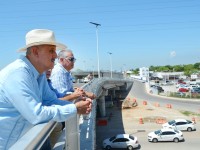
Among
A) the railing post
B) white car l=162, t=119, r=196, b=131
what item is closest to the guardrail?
the railing post

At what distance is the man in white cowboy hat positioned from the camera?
2703 mm

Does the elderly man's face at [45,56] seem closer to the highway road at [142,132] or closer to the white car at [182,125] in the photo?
the highway road at [142,132]

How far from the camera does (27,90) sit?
2732mm

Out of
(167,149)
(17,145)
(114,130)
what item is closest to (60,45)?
(17,145)

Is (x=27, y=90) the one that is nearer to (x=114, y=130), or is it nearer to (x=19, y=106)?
(x=19, y=106)

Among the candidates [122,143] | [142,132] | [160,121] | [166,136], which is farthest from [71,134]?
[160,121]

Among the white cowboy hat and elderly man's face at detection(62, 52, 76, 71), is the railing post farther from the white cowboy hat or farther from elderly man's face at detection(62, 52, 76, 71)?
elderly man's face at detection(62, 52, 76, 71)

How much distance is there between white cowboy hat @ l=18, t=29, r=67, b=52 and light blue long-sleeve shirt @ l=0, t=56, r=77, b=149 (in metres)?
0.23

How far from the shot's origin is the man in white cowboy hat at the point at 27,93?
2.70 metres

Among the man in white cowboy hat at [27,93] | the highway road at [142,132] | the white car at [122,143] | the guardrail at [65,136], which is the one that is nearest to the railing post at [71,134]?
the guardrail at [65,136]

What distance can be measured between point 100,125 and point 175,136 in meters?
11.6

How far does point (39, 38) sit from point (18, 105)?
72cm

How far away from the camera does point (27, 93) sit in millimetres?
2725

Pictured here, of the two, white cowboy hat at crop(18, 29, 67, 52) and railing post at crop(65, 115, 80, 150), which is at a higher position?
white cowboy hat at crop(18, 29, 67, 52)
